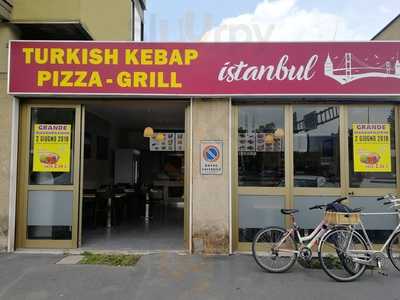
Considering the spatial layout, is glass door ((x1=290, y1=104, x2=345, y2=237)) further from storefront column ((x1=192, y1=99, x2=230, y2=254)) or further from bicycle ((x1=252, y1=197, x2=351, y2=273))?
storefront column ((x1=192, y1=99, x2=230, y2=254))

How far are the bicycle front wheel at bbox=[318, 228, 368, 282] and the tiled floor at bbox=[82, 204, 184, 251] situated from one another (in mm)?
2560

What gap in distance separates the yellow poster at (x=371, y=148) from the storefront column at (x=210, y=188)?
2304 mm

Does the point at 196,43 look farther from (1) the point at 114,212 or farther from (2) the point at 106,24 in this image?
(1) the point at 114,212

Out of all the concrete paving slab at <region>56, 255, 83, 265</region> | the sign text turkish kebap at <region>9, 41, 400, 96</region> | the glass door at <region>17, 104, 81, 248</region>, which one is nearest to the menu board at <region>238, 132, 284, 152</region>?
the sign text turkish kebap at <region>9, 41, 400, 96</region>

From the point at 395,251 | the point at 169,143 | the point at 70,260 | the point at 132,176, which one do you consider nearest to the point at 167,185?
the point at 132,176

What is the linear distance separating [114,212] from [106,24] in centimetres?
471

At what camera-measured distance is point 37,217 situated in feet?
19.8

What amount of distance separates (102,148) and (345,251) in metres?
8.25

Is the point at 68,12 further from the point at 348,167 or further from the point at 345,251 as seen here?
the point at 345,251

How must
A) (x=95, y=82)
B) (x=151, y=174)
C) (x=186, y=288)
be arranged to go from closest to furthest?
(x=186, y=288)
(x=95, y=82)
(x=151, y=174)

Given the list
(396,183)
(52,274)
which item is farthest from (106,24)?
(396,183)

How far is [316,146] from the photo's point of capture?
6.04 meters

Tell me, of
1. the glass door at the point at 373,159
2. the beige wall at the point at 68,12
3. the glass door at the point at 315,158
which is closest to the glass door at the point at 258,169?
the glass door at the point at 315,158

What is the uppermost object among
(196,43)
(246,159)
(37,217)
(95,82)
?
(196,43)
